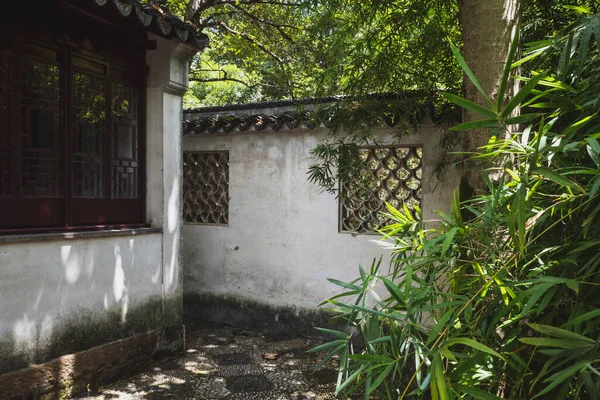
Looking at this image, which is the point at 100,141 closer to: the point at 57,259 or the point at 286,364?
the point at 57,259

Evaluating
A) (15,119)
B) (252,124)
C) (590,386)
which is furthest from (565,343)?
(252,124)

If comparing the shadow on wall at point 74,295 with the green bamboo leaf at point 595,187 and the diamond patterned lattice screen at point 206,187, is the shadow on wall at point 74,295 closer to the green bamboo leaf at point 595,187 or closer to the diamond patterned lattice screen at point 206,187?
the diamond patterned lattice screen at point 206,187

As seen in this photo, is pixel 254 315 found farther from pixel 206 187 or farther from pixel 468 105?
pixel 468 105

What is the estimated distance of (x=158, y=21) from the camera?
3.58 metres

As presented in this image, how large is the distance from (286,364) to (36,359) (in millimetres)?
2053

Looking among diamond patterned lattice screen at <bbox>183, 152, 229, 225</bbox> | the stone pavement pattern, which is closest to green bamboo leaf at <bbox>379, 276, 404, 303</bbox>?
the stone pavement pattern

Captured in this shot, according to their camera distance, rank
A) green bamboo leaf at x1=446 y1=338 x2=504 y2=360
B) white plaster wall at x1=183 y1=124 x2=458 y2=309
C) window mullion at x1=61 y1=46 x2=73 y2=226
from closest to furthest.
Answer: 1. green bamboo leaf at x1=446 y1=338 x2=504 y2=360
2. window mullion at x1=61 y1=46 x2=73 y2=226
3. white plaster wall at x1=183 y1=124 x2=458 y2=309

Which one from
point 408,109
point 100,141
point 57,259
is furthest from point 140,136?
point 408,109

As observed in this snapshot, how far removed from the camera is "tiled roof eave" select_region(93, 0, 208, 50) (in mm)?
3248

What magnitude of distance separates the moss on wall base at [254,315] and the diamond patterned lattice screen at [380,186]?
104 centimetres

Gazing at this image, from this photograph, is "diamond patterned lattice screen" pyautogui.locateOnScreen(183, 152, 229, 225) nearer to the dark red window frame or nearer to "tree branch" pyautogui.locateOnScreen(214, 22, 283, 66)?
the dark red window frame

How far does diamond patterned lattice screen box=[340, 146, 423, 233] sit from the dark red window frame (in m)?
2.06

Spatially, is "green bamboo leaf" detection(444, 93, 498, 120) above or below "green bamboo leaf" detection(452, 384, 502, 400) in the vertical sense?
above

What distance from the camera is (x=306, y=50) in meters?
7.86
